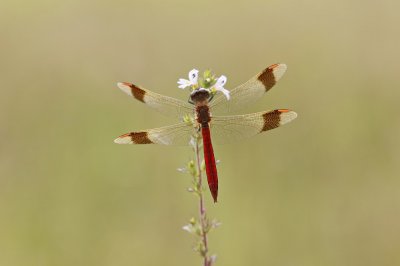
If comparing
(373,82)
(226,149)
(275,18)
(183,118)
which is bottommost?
(183,118)

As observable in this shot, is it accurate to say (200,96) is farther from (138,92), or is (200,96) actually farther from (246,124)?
(138,92)

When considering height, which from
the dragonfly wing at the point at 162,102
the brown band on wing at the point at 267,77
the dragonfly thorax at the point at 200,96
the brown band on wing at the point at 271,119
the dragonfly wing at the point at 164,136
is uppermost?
the brown band on wing at the point at 267,77

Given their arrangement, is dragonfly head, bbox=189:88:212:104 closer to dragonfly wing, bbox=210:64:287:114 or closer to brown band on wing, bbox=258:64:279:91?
dragonfly wing, bbox=210:64:287:114

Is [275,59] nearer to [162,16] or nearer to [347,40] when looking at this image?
[347,40]

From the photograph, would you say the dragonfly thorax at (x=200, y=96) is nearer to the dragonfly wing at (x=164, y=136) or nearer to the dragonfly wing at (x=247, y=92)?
the dragonfly wing at (x=164, y=136)

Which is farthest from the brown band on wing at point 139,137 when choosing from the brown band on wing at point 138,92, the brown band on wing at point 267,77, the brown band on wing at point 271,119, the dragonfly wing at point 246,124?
the brown band on wing at point 267,77

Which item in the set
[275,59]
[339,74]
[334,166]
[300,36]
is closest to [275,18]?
[300,36]
